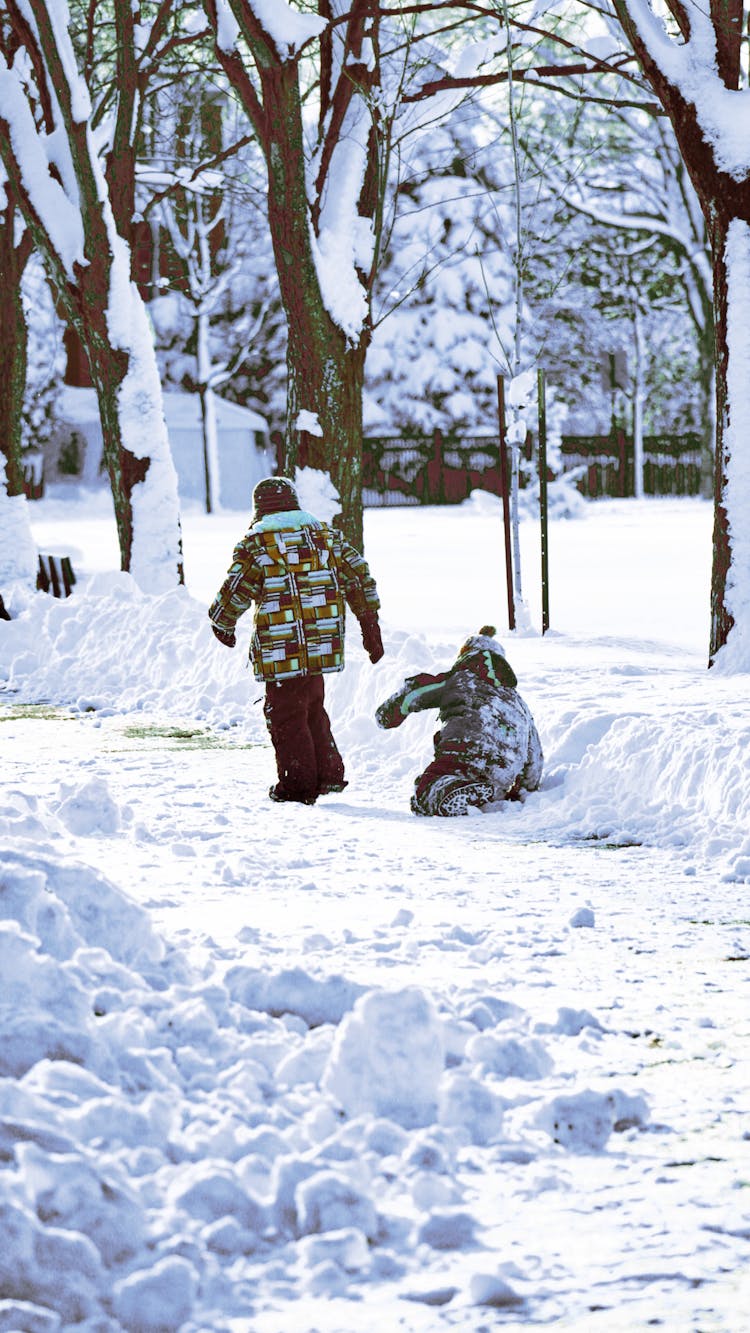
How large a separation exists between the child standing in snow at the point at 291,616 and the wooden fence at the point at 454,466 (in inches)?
1465

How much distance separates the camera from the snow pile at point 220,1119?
10.6 feet

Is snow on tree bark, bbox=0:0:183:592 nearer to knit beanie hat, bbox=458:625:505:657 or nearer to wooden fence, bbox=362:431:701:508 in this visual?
knit beanie hat, bbox=458:625:505:657

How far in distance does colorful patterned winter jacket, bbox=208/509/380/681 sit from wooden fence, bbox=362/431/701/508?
37.3m

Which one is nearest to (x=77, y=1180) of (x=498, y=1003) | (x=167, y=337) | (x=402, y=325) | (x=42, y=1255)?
(x=42, y=1255)

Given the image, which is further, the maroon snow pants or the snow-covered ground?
the maroon snow pants

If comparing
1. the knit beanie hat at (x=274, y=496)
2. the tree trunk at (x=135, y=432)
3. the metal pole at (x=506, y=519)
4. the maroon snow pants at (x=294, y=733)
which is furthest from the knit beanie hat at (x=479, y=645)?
the tree trunk at (x=135, y=432)

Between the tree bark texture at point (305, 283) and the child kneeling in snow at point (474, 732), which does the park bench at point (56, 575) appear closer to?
the tree bark texture at point (305, 283)

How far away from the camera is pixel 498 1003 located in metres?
4.58

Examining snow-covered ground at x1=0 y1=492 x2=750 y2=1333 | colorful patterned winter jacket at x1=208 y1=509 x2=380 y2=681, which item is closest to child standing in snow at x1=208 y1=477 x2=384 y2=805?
colorful patterned winter jacket at x1=208 y1=509 x2=380 y2=681

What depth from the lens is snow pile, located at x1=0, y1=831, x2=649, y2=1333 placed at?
3230mm

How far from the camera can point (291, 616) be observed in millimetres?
8211

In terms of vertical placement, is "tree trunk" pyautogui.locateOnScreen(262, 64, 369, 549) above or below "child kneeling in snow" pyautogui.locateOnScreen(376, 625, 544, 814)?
above

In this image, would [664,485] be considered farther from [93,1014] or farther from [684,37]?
[93,1014]

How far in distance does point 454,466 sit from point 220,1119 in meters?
43.0
